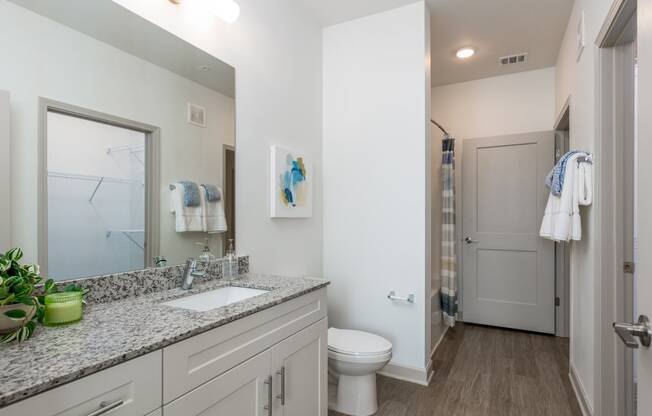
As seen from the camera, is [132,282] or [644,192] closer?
[644,192]

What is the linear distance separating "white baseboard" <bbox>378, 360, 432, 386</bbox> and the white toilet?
394mm

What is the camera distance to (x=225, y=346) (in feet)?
3.81

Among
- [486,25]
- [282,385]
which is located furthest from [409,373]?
[486,25]

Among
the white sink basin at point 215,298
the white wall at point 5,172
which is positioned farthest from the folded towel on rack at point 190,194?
the white wall at point 5,172

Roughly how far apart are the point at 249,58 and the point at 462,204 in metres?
2.72

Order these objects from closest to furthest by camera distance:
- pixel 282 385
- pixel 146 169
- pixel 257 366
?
pixel 257 366, pixel 282 385, pixel 146 169

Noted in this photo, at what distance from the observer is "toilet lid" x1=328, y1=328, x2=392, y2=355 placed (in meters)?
2.01

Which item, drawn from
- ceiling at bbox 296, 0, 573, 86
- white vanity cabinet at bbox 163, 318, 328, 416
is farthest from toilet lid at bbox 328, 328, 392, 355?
ceiling at bbox 296, 0, 573, 86

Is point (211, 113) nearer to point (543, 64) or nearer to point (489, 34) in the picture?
point (489, 34)

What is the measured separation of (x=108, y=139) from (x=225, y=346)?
3.04 feet

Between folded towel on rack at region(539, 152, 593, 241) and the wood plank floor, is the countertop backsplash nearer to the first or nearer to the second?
the wood plank floor

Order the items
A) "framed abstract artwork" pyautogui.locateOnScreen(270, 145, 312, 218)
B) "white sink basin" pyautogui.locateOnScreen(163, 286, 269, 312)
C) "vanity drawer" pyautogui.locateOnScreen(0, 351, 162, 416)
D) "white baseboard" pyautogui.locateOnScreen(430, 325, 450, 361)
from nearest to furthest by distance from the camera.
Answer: "vanity drawer" pyautogui.locateOnScreen(0, 351, 162, 416) < "white sink basin" pyautogui.locateOnScreen(163, 286, 269, 312) < "framed abstract artwork" pyautogui.locateOnScreen(270, 145, 312, 218) < "white baseboard" pyautogui.locateOnScreen(430, 325, 450, 361)

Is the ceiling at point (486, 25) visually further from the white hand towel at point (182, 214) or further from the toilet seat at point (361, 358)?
the toilet seat at point (361, 358)

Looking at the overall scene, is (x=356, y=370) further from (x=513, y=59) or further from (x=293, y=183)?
(x=513, y=59)
